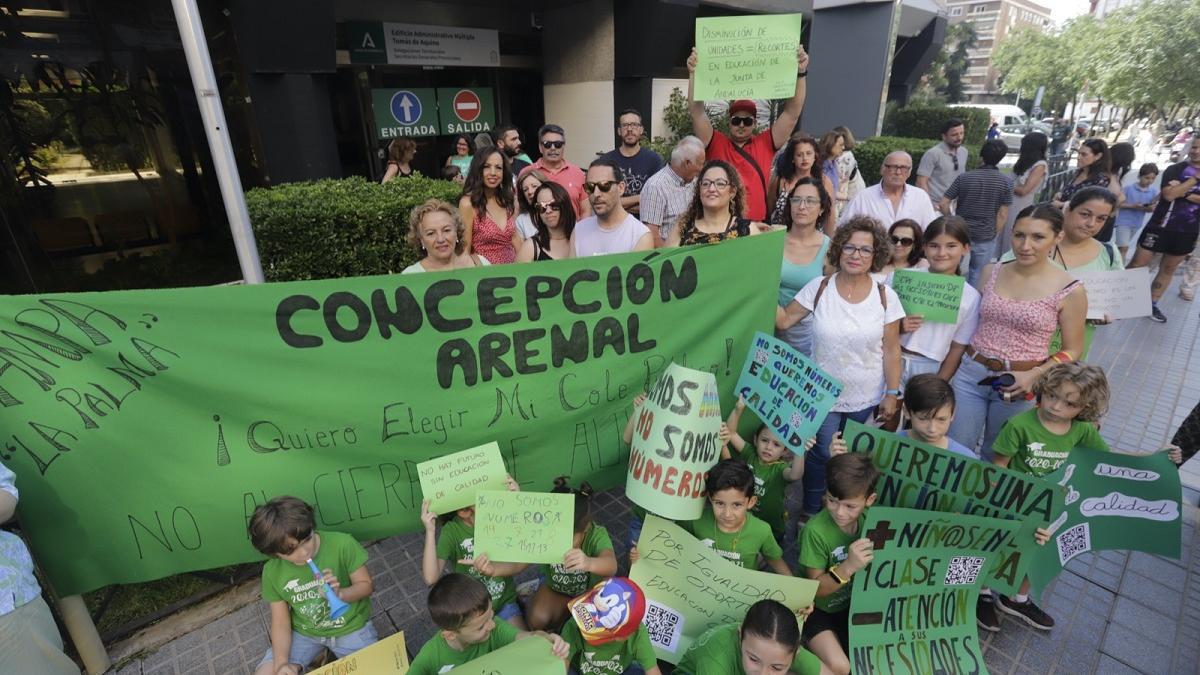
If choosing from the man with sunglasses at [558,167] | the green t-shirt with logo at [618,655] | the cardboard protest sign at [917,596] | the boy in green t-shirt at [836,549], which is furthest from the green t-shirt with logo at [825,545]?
the man with sunglasses at [558,167]

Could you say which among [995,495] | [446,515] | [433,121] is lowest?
[446,515]

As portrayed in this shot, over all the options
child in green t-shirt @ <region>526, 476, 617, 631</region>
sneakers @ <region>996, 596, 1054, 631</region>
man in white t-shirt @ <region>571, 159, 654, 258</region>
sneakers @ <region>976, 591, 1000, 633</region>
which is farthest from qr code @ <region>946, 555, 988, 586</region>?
man in white t-shirt @ <region>571, 159, 654, 258</region>

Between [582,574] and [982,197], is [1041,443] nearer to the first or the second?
[582,574]

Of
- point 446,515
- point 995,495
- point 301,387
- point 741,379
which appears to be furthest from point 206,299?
point 995,495

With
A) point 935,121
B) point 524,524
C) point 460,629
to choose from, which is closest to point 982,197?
point 524,524

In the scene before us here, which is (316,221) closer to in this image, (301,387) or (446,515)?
(301,387)

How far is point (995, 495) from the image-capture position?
2.72 metres

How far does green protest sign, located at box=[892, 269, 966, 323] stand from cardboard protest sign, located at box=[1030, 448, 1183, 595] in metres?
0.91

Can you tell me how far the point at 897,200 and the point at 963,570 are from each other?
3.31 metres

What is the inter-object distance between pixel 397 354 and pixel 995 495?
111 inches

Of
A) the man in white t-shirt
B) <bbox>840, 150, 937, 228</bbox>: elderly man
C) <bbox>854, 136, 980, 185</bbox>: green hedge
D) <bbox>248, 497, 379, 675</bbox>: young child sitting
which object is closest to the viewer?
<bbox>248, 497, 379, 675</bbox>: young child sitting

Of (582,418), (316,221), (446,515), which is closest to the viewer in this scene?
(446,515)

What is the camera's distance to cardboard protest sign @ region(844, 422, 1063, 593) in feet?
8.76

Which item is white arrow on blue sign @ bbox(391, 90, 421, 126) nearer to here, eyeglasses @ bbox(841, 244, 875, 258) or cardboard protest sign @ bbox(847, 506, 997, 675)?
eyeglasses @ bbox(841, 244, 875, 258)
